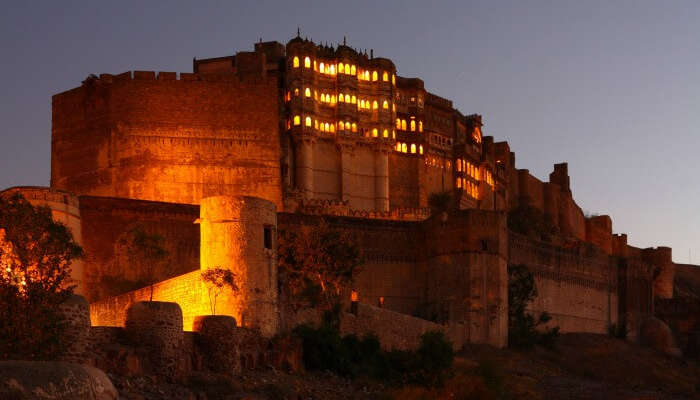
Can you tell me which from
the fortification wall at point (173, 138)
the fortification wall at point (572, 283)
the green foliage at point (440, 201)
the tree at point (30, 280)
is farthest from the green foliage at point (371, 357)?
the green foliage at point (440, 201)

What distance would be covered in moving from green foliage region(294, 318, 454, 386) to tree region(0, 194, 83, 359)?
10.5m

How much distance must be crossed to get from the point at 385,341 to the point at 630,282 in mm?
35795

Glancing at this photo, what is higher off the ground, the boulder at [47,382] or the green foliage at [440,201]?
the green foliage at [440,201]

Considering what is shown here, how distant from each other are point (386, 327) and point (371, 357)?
3.97 meters

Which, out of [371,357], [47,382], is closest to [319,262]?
[371,357]

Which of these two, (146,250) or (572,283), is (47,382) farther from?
(572,283)

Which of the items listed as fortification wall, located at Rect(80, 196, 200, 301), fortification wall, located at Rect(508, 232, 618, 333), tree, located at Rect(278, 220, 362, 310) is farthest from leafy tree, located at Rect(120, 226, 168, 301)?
fortification wall, located at Rect(508, 232, 618, 333)

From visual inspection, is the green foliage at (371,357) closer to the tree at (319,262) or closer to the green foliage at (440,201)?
the tree at (319,262)

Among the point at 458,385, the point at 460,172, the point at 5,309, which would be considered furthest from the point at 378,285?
the point at 5,309

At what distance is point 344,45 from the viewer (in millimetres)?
80438

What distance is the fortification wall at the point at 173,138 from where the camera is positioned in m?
71.6

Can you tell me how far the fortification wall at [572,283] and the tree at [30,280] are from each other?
36475mm

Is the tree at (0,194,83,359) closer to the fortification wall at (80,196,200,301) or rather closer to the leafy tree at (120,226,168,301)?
the leafy tree at (120,226,168,301)

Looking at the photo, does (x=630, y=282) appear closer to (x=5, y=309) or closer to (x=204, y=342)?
(x=204, y=342)
